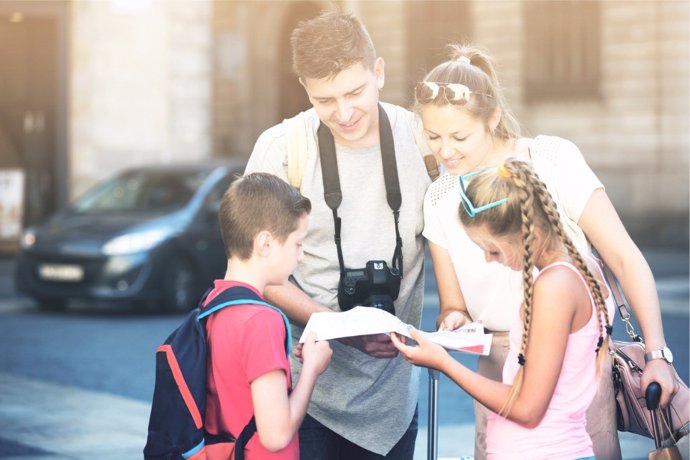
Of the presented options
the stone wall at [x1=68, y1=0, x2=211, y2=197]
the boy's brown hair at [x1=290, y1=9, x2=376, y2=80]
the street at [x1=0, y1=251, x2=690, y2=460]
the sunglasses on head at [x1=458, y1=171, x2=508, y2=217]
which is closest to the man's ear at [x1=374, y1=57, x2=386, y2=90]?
the boy's brown hair at [x1=290, y1=9, x2=376, y2=80]

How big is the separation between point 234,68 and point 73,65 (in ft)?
23.8

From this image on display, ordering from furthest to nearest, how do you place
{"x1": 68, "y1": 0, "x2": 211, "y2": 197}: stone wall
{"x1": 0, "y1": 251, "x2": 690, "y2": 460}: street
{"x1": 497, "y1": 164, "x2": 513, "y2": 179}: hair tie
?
{"x1": 68, "y1": 0, "x2": 211, "y2": 197}: stone wall, {"x1": 0, "y1": 251, "x2": 690, "y2": 460}: street, {"x1": 497, "y1": 164, "x2": 513, "y2": 179}: hair tie

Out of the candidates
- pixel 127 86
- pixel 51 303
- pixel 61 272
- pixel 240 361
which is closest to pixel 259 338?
pixel 240 361

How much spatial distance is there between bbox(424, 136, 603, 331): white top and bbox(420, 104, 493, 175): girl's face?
0.09 meters

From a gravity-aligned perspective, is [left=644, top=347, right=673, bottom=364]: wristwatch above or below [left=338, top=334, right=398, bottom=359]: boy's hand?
below

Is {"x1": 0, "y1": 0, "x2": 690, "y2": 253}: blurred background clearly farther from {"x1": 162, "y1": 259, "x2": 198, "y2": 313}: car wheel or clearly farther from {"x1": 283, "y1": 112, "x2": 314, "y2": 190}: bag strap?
{"x1": 283, "y1": 112, "x2": 314, "y2": 190}: bag strap

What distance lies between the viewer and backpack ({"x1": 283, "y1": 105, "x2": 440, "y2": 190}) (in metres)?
3.83

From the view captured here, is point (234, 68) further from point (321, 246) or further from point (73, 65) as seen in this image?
point (321, 246)

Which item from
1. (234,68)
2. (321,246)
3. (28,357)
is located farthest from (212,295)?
(234,68)

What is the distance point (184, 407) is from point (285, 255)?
0.47 m

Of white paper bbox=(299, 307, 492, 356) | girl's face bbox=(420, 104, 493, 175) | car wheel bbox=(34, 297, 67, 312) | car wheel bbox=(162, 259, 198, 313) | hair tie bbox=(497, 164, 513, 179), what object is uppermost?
girl's face bbox=(420, 104, 493, 175)

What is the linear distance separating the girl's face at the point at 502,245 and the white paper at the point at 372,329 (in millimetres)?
257

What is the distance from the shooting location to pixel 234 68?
2719cm

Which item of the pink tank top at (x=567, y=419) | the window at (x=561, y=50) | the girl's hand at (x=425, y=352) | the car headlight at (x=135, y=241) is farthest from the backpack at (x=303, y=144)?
the window at (x=561, y=50)
